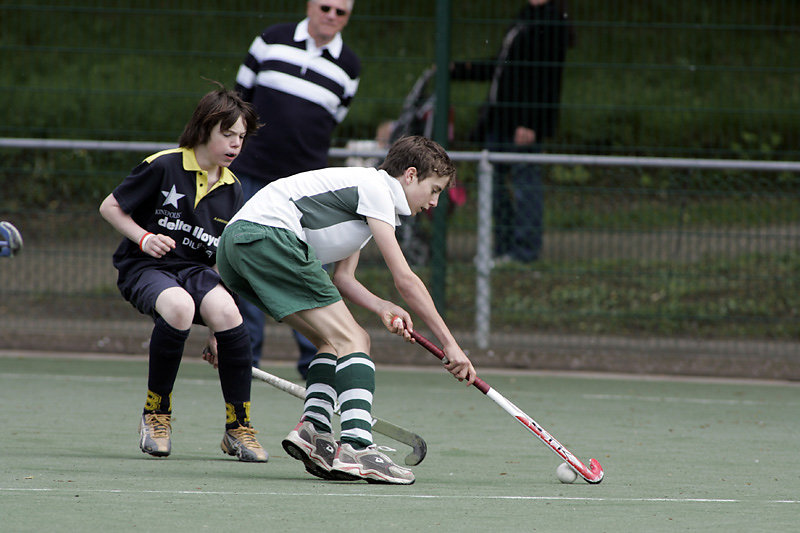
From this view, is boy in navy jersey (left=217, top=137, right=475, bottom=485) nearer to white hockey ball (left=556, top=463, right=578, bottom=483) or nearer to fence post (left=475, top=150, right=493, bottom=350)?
white hockey ball (left=556, top=463, right=578, bottom=483)

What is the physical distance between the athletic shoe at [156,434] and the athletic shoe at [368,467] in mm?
790

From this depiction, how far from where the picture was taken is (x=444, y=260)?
25.9 feet

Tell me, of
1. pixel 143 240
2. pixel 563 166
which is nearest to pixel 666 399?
pixel 563 166

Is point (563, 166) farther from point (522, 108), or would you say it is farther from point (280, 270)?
point (280, 270)

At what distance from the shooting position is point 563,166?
299 inches

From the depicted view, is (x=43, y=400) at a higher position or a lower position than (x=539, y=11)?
lower

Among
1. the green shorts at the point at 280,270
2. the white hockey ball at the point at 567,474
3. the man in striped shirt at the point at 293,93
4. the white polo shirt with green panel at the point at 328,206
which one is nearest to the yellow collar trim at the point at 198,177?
the white polo shirt with green panel at the point at 328,206

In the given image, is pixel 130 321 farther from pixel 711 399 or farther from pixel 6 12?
pixel 711 399

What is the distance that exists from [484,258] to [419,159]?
11.3 ft

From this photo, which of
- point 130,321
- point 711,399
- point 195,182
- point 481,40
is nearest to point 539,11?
point 481,40

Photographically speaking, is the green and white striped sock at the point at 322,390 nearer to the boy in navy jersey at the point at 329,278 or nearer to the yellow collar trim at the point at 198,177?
the boy in navy jersey at the point at 329,278

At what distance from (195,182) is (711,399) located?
3.23m

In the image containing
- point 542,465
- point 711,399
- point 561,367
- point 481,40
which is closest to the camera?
point 542,465

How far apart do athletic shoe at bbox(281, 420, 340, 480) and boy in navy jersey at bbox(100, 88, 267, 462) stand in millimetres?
407
